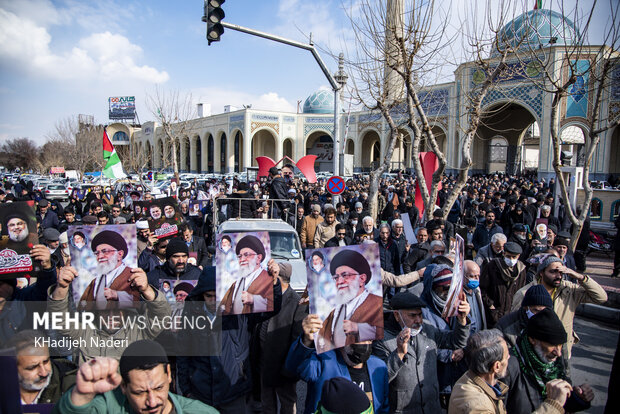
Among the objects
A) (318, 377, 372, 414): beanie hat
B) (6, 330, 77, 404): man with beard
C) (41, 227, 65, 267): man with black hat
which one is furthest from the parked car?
(318, 377, 372, 414): beanie hat

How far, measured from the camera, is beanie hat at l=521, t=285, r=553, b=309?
10.0ft

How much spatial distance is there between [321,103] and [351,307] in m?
49.5

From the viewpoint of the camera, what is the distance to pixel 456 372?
10.1 ft

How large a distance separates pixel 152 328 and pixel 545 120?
3058cm

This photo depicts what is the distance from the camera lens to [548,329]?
2584 millimetres

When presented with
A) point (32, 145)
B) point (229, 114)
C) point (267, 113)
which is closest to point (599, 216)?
point (267, 113)

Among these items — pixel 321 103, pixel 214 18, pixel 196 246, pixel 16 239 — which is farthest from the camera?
pixel 321 103

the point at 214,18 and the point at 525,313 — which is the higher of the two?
the point at 214,18

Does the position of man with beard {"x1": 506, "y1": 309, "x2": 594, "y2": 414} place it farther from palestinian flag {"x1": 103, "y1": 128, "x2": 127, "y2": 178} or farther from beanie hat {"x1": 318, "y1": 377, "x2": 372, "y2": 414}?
palestinian flag {"x1": 103, "y1": 128, "x2": 127, "y2": 178}

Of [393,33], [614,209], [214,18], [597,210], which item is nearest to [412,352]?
[393,33]

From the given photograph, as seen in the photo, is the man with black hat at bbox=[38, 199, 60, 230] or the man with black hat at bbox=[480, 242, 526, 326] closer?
the man with black hat at bbox=[480, 242, 526, 326]

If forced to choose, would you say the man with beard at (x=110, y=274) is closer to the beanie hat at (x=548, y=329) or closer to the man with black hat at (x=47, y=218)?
the beanie hat at (x=548, y=329)

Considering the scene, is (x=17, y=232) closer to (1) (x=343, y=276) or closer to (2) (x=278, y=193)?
(1) (x=343, y=276)

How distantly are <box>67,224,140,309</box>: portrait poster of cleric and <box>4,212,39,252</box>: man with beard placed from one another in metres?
0.74
